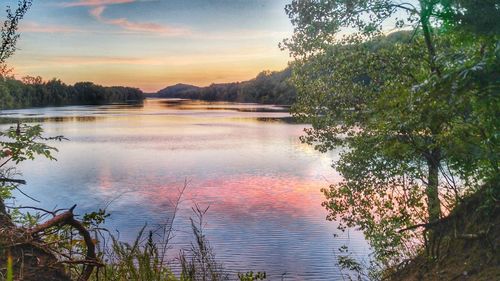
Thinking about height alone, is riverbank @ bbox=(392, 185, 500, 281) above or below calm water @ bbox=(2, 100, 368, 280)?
above

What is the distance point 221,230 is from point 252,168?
22455mm

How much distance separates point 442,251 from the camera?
7.42m

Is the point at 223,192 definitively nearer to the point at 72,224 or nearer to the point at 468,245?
the point at 468,245

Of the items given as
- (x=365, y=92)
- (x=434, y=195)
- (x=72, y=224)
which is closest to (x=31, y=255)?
(x=72, y=224)

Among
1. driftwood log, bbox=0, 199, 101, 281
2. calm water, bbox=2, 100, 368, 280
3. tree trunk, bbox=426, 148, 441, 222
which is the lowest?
calm water, bbox=2, 100, 368, 280

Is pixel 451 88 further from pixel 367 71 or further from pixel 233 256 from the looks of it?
pixel 233 256

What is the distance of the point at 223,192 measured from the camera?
127ft

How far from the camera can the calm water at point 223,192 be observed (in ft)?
79.0

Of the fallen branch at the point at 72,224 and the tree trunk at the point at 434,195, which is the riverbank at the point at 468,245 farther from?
the fallen branch at the point at 72,224

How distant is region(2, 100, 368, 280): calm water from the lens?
24.1 m

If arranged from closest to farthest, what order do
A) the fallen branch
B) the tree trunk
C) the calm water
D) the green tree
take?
the fallen branch, the tree trunk, the green tree, the calm water

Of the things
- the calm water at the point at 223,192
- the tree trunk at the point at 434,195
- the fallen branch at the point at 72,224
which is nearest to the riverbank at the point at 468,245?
the tree trunk at the point at 434,195

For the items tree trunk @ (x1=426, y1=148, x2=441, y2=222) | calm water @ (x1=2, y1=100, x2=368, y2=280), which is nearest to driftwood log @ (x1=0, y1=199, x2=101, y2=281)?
calm water @ (x1=2, y1=100, x2=368, y2=280)

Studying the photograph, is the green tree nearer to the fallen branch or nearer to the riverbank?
the riverbank
